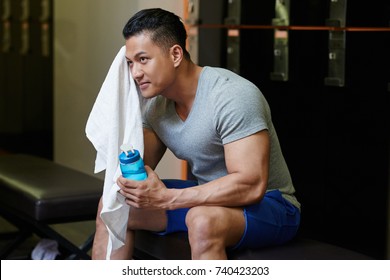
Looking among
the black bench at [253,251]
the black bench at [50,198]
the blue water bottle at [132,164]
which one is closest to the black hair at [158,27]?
the blue water bottle at [132,164]

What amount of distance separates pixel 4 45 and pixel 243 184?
4184 mm

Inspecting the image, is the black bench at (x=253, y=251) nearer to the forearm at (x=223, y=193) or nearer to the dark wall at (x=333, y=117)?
the forearm at (x=223, y=193)

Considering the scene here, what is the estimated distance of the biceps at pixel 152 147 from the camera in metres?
2.97

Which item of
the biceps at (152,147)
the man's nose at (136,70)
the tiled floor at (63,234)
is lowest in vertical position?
the tiled floor at (63,234)

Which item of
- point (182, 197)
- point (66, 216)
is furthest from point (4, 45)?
point (182, 197)

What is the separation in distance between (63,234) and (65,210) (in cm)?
148

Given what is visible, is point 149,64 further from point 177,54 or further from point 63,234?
point 63,234

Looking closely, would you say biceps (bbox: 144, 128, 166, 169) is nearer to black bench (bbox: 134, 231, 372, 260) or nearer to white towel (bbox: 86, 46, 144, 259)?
white towel (bbox: 86, 46, 144, 259)

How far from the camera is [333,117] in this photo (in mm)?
3512

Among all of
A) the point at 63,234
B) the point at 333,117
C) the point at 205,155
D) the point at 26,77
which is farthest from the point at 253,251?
the point at 26,77

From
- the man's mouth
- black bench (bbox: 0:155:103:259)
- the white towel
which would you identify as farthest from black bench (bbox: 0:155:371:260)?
the man's mouth

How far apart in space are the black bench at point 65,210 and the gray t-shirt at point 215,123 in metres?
0.24

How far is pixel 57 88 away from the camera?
231 inches
